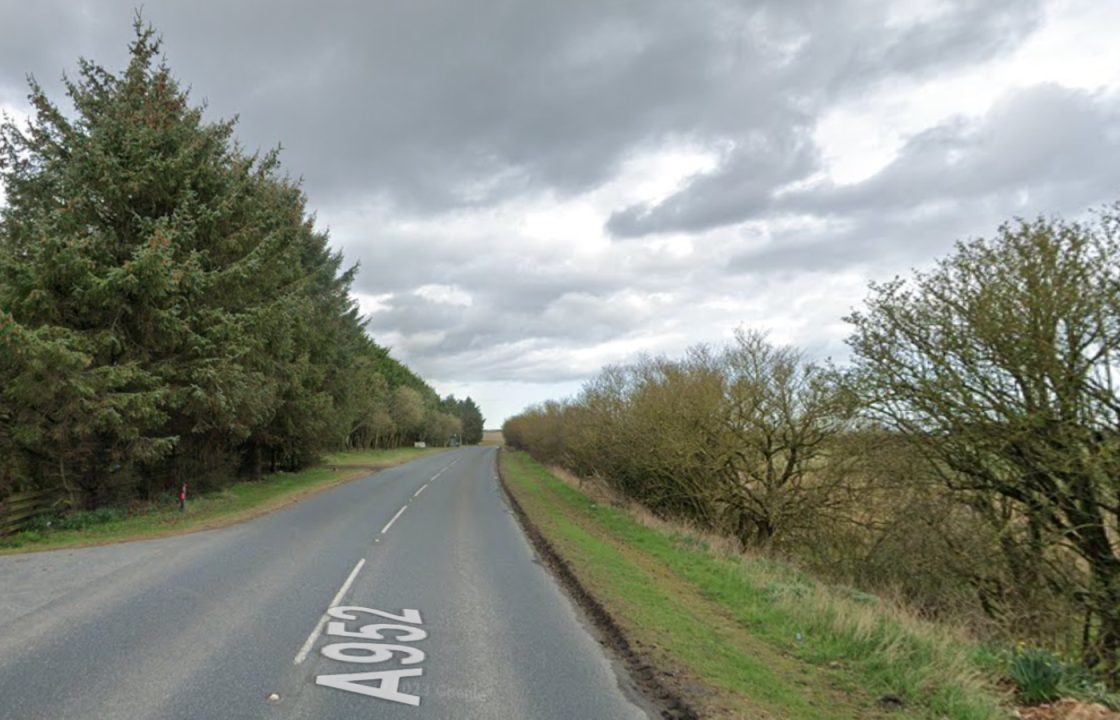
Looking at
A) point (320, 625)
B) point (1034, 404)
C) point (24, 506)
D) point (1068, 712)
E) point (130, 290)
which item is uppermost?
point (130, 290)

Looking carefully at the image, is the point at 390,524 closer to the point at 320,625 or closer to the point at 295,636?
the point at 320,625

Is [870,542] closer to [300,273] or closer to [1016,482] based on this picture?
[1016,482]

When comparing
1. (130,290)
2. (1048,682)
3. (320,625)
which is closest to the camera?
(1048,682)

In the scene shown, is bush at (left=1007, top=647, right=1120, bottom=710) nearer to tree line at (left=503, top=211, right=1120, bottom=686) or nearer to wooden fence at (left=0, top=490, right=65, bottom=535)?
tree line at (left=503, top=211, right=1120, bottom=686)

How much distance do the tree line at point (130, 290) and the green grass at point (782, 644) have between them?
11.5 m

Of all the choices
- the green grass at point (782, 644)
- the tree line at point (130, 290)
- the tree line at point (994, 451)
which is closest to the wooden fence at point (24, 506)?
the tree line at point (130, 290)

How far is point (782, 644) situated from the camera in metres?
7.28

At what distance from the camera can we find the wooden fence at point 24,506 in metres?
15.1

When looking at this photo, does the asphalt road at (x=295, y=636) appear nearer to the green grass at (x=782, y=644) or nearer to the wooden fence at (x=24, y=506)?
the green grass at (x=782, y=644)

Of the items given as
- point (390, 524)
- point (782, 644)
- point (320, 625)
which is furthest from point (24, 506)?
point (782, 644)

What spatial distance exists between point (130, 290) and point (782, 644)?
1632 cm

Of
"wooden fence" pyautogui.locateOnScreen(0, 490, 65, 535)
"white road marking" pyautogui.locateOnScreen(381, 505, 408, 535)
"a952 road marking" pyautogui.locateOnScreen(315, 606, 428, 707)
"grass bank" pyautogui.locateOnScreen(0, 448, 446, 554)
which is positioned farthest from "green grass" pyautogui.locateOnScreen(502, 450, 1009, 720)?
"wooden fence" pyautogui.locateOnScreen(0, 490, 65, 535)

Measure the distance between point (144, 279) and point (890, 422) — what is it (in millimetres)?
16573

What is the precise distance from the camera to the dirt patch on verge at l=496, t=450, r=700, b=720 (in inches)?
214
